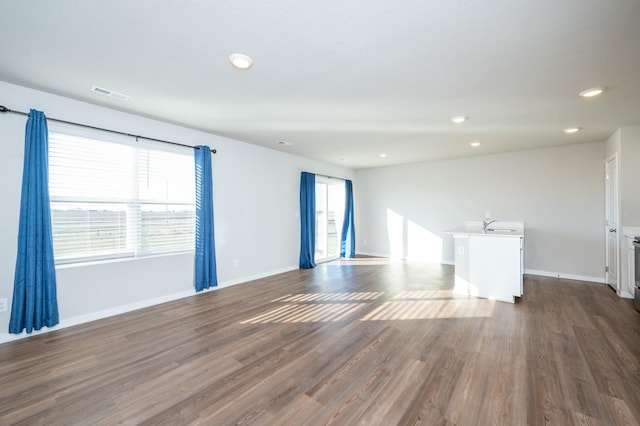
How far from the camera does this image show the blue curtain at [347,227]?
24.9 ft

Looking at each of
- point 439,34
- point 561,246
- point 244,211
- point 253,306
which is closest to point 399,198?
point 561,246

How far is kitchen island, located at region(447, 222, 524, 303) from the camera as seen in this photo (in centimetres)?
389

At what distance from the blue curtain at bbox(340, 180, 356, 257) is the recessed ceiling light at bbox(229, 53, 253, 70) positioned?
546 centimetres

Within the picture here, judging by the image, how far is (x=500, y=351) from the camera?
98.5 inches

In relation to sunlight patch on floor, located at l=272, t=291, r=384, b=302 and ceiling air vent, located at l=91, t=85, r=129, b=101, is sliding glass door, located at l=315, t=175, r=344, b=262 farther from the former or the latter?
ceiling air vent, located at l=91, t=85, r=129, b=101

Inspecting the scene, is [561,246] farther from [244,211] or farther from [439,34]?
[244,211]

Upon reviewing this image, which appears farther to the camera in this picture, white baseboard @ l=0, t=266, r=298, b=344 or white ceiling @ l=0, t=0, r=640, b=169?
white baseboard @ l=0, t=266, r=298, b=344

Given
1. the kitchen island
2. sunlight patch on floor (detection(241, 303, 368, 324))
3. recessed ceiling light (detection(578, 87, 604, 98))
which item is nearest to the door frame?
the kitchen island

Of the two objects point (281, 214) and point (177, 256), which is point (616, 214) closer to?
point (281, 214)

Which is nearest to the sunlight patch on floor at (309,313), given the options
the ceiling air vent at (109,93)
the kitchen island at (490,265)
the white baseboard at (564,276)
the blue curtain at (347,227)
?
the kitchen island at (490,265)

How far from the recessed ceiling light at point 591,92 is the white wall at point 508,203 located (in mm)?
2915

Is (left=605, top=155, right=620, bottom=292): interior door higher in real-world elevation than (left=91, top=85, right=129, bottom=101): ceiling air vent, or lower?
lower

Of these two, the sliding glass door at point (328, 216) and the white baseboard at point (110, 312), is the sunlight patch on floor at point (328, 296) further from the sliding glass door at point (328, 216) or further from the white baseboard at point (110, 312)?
the sliding glass door at point (328, 216)

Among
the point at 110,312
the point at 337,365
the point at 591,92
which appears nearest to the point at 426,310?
the point at 337,365
